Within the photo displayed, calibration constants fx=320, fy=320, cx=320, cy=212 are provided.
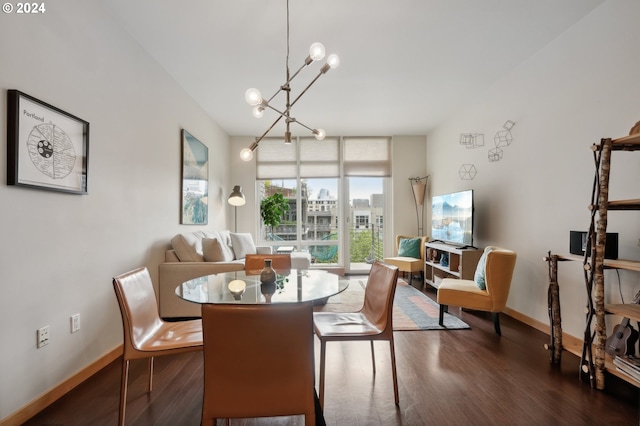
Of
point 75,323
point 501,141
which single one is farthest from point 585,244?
point 75,323

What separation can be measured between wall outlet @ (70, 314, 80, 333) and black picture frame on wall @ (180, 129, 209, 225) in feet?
5.75

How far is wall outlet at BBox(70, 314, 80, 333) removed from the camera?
2.04m

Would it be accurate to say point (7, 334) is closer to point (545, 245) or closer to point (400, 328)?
point (400, 328)

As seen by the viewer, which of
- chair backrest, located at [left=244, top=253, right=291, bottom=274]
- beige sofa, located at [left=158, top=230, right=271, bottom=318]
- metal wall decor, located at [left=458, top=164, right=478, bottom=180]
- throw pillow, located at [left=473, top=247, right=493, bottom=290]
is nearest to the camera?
chair backrest, located at [left=244, top=253, right=291, bottom=274]

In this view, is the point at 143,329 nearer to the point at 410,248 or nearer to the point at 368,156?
the point at 410,248

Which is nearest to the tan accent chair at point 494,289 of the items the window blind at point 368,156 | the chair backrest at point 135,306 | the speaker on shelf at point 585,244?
the speaker on shelf at point 585,244

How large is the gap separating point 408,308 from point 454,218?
4.54 ft

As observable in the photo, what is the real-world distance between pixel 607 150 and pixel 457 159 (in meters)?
2.87

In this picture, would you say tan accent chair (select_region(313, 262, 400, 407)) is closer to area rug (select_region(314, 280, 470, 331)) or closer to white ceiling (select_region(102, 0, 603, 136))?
area rug (select_region(314, 280, 470, 331))

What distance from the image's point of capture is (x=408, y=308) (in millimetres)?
3785

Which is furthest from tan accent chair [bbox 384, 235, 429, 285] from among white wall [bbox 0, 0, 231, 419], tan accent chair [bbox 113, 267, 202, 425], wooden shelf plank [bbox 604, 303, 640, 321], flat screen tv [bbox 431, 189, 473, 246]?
tan accent chair [bbox 113, 267, 202, 425]

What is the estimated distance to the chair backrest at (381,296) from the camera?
183 centimetres

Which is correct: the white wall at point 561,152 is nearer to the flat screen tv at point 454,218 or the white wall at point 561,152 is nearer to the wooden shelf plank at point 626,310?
the flat screen tv at point 454,218

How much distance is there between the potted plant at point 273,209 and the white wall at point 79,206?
236cm
